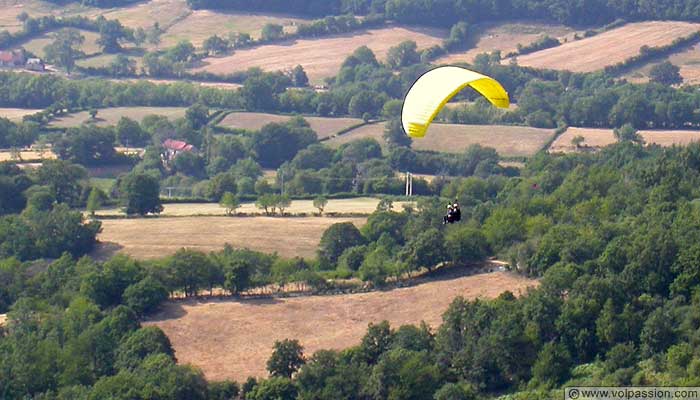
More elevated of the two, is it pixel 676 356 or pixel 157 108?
pixel 676 356

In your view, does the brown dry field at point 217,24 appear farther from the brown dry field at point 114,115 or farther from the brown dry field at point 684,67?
the brown dry field at point 684,67

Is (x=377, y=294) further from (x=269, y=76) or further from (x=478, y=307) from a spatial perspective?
(x=269, y=76)

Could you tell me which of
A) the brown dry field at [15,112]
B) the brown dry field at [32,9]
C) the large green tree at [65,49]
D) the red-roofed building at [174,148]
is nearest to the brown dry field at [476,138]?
the red-roofed building at [174,148]

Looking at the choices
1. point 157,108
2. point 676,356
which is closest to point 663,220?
point 676,356

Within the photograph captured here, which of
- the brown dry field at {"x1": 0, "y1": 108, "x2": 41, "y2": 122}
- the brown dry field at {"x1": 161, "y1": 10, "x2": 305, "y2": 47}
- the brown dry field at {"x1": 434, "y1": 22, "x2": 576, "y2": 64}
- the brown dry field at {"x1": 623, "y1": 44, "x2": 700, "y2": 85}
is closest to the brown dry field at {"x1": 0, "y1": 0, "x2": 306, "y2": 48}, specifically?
the brown dry field at {"x1": 161, "y1": 10, "x2": 305, "y2": 47}

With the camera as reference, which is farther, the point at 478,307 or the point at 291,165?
the point at 291,165

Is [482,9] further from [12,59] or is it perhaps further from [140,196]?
[140,196]

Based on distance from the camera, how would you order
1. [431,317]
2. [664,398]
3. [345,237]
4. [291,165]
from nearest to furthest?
[664,398]
[431,317]
[345,237]
[291,165]

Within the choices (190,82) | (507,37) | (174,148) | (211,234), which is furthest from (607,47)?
(211,234)
